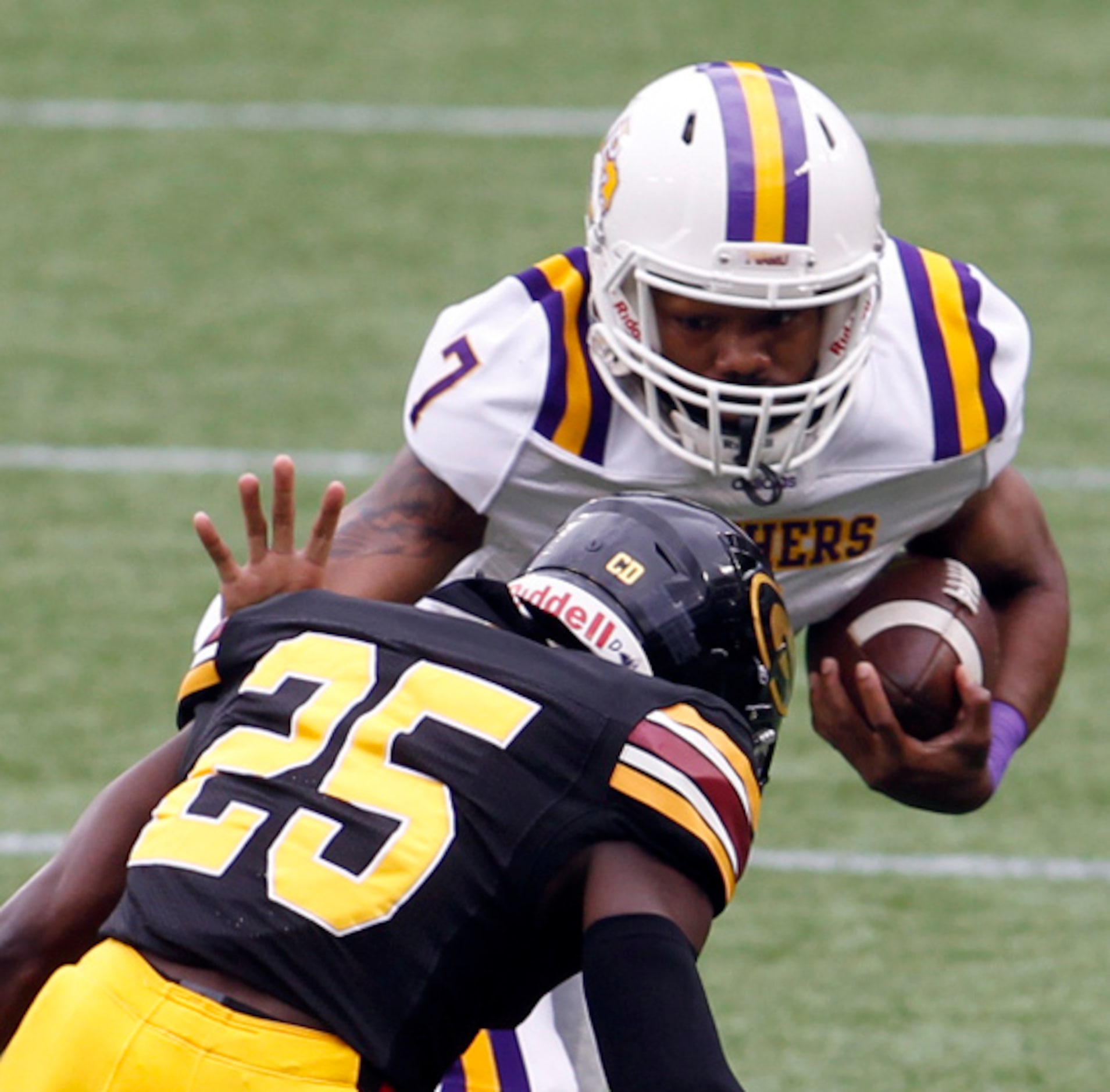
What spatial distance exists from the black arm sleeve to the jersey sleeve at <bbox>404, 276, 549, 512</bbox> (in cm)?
130

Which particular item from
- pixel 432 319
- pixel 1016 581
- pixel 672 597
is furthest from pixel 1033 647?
pixel 432 319

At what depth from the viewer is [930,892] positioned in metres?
4.61

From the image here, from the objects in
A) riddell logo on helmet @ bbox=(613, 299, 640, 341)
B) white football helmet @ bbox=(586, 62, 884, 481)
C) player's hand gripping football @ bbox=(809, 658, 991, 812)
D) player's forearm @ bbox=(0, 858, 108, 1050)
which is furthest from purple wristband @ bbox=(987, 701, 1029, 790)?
player's forearm @ bbox=(0, 858, 108, 1050)

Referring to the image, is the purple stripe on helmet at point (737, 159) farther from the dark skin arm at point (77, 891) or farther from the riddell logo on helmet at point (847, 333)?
the dark skin arm at point (77, 891)

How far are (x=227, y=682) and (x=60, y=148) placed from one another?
547 cm

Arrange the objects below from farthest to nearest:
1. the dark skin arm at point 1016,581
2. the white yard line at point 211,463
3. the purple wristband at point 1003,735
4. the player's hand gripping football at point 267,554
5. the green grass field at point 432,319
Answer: the white yard line at point 211,463 → the green grass field at point 432,319 → the dark skin arm at point 1016,581 → the purple wristband at point 1003,735 → the player's hand gripping football at point 267,554

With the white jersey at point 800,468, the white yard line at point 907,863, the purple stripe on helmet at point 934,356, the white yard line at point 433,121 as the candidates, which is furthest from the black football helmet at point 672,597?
the white yard line at point 433,121

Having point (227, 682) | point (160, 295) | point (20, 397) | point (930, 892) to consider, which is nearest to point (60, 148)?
point (160, 295)

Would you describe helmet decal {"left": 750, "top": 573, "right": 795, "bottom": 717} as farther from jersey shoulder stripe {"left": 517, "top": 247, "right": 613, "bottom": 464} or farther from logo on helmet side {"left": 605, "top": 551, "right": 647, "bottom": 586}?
jersey shoulder stripe {"left": 517, "top": 247, "right": 613, "bottom": 464}

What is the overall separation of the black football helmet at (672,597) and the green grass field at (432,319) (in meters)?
1.36

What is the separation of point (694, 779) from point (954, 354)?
140cm

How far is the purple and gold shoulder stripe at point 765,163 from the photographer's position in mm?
3539

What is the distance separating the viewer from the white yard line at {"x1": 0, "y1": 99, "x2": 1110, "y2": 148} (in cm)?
819

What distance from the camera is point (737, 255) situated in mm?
3523
